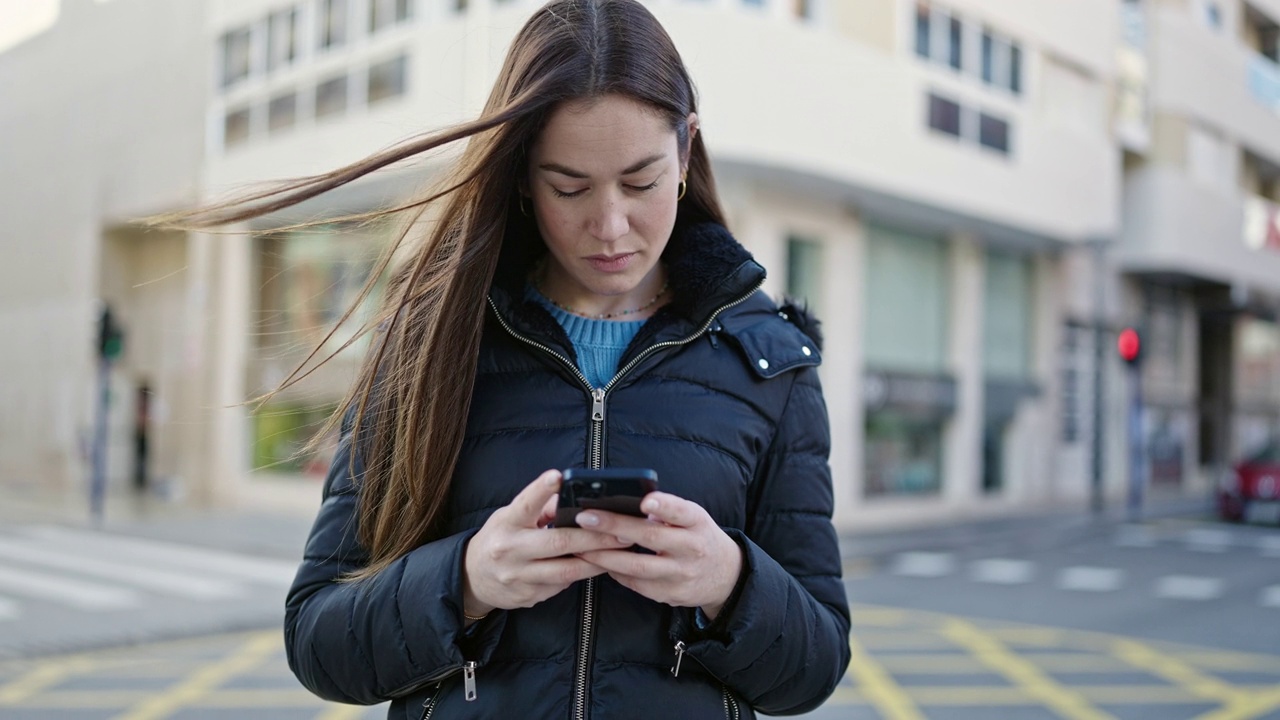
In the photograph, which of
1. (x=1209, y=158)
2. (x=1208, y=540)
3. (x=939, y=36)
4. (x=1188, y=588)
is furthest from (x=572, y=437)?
(x=1209, y=158)

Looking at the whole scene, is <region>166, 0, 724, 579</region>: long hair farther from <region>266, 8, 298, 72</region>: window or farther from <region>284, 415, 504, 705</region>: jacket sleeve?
<region>266, 8, 298, 72</region>: window

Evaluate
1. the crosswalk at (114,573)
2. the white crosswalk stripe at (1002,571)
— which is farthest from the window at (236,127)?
the white crosswalk stripe at (1002,571)

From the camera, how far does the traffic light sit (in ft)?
49.6

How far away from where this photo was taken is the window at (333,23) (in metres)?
17.0

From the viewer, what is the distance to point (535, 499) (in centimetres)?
131

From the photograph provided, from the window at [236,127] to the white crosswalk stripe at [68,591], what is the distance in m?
9.75

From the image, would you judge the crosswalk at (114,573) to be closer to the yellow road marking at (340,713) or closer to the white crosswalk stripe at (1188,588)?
the yellow road marking at (340,713)

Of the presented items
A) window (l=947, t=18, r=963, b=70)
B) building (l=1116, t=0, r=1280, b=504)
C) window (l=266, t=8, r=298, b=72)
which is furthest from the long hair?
building (l=1116, t=0, r=1280, b=504)

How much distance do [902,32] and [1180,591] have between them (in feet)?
30.3

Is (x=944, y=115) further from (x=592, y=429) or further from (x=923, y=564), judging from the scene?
(x=592, y=429)

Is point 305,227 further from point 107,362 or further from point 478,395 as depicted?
point 107,362

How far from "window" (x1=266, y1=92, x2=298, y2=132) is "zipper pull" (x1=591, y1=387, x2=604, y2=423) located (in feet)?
56.3

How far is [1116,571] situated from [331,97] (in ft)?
41.4

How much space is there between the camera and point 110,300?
22422 millimetres
